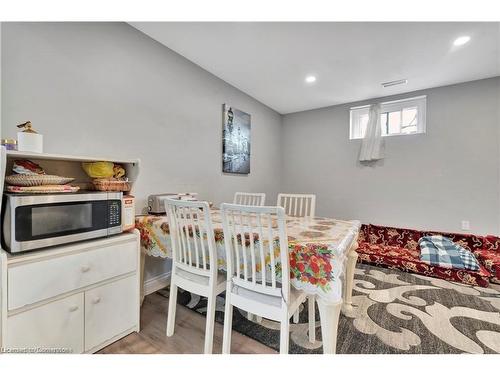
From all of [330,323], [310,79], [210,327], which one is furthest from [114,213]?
[310,79]

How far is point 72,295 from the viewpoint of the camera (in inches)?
49.1

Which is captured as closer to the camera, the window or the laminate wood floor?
the laminate wood floor

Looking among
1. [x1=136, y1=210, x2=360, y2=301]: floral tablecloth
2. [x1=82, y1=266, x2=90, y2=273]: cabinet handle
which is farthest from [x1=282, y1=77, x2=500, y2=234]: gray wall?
[x1=82, y1=266, x2=90, y2=273]: cabinet handle

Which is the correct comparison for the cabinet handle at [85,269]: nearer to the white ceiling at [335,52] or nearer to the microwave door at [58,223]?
the microwave door at [58,223]

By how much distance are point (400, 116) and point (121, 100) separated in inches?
147

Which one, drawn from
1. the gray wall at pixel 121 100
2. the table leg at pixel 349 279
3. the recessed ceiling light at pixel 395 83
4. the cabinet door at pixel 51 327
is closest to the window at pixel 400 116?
the recessed ceiling light at pixel 395 83

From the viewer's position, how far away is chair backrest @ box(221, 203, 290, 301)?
1118mm

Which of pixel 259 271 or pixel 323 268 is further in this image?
pixel 259 271

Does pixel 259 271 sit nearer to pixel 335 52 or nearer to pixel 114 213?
pixel 114 213

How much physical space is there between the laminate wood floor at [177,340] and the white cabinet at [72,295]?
8 centimetres

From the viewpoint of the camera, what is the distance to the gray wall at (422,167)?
2967mm

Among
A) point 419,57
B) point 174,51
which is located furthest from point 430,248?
point 174,51

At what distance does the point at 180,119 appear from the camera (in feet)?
8.24

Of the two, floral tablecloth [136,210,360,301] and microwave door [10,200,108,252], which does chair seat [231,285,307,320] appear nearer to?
floral tablecloth [136,210,360,301]
